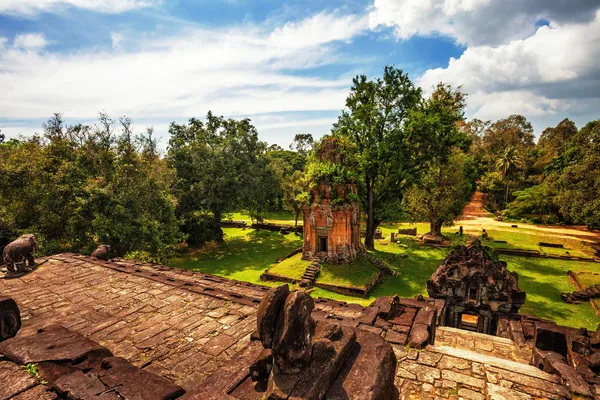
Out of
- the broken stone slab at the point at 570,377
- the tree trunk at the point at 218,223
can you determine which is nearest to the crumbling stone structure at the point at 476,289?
the broken stone slab at the point at 570,377

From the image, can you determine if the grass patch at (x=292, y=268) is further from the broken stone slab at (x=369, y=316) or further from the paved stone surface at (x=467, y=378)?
the paved stone surface at (x=467, y=378)

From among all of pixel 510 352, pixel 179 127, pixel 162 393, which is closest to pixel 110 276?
pixel 162 393

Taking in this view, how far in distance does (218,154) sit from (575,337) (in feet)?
78.9

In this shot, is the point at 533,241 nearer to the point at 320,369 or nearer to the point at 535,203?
the point at 535,203

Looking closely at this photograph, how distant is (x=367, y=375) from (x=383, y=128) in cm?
1935

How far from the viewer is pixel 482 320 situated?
10047 mm

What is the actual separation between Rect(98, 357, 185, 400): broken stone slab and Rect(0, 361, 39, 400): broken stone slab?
776mm

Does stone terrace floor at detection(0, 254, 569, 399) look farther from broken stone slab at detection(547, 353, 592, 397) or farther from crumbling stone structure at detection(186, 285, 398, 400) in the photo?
crumbling stone structure at detection(186, 285, 398, 400)

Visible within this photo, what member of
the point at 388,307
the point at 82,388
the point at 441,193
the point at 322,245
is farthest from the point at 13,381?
the point at 441,193

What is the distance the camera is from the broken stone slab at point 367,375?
3045 millimetres

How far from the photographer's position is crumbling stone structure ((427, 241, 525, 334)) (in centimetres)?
974

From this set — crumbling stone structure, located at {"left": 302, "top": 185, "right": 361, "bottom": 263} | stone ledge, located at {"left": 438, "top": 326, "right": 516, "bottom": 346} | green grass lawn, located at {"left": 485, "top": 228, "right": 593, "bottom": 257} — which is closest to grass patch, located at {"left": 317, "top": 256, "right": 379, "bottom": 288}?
crumbling stone structure, located at {"left": 302, "top": 185, "right": 361, "bottom": 263}

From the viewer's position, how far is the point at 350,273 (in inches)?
679

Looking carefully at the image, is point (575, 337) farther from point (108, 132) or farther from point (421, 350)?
point (108, 132)
